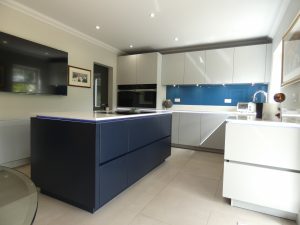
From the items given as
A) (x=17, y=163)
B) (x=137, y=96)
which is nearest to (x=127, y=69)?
(x=137, y=96)

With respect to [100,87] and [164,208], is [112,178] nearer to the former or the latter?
[164,208]

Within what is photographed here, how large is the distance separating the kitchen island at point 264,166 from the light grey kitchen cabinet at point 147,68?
2890mm

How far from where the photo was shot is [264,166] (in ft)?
5.63


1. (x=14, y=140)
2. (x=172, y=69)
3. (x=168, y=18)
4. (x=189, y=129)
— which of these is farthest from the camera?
(x=172, y=69)

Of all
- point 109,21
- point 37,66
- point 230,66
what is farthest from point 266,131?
point 37,66

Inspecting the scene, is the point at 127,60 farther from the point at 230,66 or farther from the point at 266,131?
the point at 266,131

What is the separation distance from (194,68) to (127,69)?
174cm

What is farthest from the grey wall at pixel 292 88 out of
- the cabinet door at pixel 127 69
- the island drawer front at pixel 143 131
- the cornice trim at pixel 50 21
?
the cornice trim at pixel 50 21

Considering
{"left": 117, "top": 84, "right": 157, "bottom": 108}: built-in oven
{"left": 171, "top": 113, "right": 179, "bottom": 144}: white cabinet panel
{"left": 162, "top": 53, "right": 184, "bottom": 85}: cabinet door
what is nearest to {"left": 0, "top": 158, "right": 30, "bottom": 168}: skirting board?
{"left": 117, "top": 84, "right": 157, "bottom": 108}: built-in oven

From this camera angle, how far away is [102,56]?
14.4ft

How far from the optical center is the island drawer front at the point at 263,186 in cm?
161

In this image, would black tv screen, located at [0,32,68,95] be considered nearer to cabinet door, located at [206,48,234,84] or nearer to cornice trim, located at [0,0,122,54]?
cornice trim, located at [0,0,122,54]

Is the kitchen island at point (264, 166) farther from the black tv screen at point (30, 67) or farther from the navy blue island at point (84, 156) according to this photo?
the black tv screen at point (30, 67)

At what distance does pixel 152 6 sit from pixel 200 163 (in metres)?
2.67
